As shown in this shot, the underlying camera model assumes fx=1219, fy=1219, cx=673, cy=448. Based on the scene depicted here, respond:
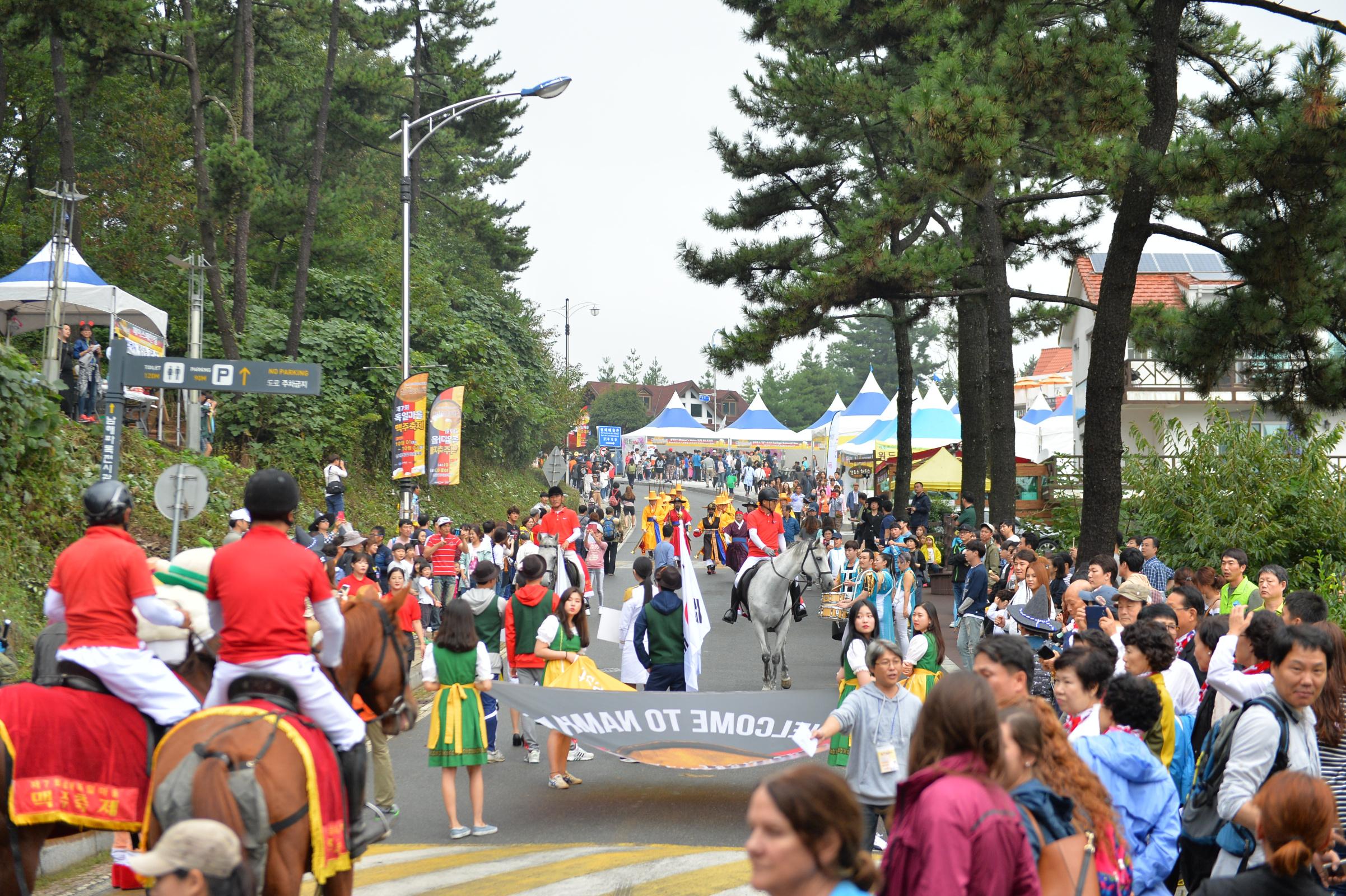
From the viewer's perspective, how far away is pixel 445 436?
30469 millimetres

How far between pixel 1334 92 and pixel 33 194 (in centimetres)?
3244

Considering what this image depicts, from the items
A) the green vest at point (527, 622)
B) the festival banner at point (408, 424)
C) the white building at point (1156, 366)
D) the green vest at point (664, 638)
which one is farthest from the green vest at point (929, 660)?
the white building at point (1156, 366)

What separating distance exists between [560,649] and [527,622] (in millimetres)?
1059

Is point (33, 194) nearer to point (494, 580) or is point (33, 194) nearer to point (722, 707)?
point (494, 580)

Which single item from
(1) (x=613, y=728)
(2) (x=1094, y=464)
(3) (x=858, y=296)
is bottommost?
(1) (x=613, y=728)

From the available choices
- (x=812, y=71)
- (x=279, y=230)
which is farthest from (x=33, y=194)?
(x=812, y=71)

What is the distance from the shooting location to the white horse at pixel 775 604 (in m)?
15.2

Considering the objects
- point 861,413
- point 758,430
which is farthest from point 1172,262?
point 758,430

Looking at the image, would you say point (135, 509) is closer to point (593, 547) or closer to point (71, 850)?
point (593, 547)

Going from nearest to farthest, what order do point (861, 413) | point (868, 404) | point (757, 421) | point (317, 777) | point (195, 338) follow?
point (317, 777)
point (195, 338)
point (861, 413)
point (868, 404)
point (757, 421)

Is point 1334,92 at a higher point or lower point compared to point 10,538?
higher

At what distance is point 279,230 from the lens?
3244cm

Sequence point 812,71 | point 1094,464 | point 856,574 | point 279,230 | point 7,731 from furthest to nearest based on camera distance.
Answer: point 279,230
point 812,71
point 856,574
point 1094,464
point 7,731

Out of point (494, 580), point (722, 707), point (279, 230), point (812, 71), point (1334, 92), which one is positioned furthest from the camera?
point (279, 230)
